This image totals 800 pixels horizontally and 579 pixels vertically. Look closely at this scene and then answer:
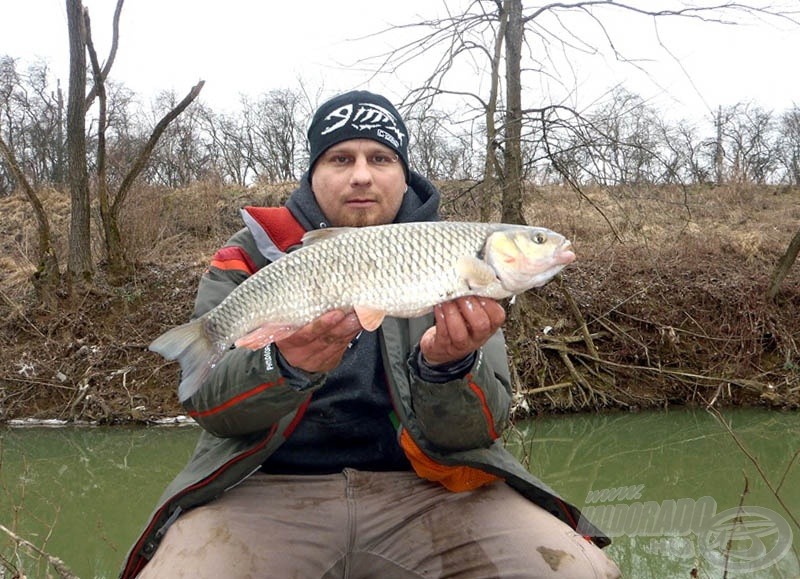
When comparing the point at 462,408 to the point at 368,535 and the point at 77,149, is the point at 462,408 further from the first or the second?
the point at 77,149

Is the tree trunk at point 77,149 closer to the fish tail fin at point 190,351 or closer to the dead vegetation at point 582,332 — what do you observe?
the dead vegetation at point 582,332

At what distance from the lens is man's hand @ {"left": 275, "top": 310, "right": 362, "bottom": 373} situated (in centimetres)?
190

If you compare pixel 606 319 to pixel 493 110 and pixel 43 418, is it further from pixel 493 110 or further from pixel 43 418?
pixel 43 418

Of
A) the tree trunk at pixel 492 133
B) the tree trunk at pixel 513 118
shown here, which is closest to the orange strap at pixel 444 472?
the tree trunk at pixel 513 118

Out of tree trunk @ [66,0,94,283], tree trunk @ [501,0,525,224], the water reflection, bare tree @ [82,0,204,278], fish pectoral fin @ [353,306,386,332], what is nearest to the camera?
fish pectoral fin @ [353,306,386,332]

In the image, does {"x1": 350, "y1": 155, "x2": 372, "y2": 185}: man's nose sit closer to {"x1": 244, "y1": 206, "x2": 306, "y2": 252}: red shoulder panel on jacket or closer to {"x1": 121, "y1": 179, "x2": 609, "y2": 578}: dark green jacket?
{"x1": 244, "y1": 206, "x2": 306, "y2": 252}: red shoulder panel on jacket

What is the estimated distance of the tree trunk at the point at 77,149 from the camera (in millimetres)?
8789

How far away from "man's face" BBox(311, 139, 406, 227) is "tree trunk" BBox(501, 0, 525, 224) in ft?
17.4

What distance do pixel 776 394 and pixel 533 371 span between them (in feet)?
9.89

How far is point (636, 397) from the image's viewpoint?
8.01m

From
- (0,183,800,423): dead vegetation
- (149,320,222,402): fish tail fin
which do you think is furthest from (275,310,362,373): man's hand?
(0,183,800,423): dead vegetation

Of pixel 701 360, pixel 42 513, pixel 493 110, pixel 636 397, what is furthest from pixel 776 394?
pixel 42 513

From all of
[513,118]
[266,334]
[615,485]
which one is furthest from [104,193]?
[266,334]

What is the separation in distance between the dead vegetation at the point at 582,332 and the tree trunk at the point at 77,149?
404 millimetres
